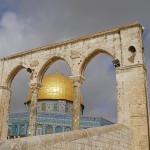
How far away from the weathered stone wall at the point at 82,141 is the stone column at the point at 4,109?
26.5ft

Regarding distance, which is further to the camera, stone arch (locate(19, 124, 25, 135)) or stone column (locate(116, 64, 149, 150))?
stone arch (locate(19, 124, 25, 135))

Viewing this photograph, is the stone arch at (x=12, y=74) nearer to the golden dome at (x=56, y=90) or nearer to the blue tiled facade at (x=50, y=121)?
the blue tiled facade at (x=50, y=121)

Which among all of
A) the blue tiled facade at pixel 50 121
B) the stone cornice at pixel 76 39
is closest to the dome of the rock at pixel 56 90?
the blue tiled facade at pixel 50 121

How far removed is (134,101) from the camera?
11.3m

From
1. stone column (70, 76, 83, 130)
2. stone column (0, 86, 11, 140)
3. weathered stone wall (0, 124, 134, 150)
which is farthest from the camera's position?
stone column (0, 86, 11, 140)

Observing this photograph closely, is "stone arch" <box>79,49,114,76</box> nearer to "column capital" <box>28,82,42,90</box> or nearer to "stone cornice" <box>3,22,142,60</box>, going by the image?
"stone cornice" <box>3,22,142,60</box>

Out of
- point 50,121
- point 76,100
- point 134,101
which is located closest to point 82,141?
point 134,101

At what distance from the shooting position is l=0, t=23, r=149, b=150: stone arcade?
28.0 feet

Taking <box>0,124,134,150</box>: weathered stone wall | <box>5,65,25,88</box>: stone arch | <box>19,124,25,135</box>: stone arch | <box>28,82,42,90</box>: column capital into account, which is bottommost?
<box>19,124,25,135</box>: stone arch

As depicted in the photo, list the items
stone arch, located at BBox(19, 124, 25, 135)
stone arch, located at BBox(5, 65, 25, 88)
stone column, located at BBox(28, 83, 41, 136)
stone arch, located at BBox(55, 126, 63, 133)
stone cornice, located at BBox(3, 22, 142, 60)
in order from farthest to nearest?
stone arch, located at BBox(19, 124, 25, 135)
stone arch, located at BBox(55, 126, 63, 133)
stone arch, located at BBox(5, 65, 25, 88)
stone column, located at BBox(28, 83, 41, 136)
stone cornice, located at BBox(3, 22, 142, 60)

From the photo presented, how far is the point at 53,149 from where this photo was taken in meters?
6.05

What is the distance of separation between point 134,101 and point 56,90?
2333 cm

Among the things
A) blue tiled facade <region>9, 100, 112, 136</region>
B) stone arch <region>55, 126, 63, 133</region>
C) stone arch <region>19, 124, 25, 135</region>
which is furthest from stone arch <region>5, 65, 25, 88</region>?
stone arch <region>19, 124, 25, 135</region>

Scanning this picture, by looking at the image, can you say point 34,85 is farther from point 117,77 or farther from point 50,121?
point 50,121
